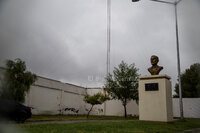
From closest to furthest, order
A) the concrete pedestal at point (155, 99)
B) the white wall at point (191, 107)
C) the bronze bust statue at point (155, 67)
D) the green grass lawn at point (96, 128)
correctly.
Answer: the green grass lawn at point (96, 128) → the concrete pedestal at point (155, 99) → the bronze bust statue at point (155, 67) → the white wall at point (191, 107)

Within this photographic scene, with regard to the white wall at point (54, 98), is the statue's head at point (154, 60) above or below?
above

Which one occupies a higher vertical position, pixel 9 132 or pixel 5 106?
pixel 5 106

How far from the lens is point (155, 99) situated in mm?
9625

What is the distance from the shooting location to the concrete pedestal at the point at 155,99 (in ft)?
30.6

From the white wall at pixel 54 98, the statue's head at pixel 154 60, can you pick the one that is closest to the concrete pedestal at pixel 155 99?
the statue's head at pixel 154 60

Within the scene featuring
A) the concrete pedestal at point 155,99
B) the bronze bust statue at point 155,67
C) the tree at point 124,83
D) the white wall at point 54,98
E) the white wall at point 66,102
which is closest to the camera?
the concrete pedestal at point 155,99

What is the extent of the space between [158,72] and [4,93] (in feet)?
33.0

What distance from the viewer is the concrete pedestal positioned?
9320mm

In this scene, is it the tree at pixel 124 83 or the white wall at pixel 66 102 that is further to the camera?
the tree at pixel 124 83

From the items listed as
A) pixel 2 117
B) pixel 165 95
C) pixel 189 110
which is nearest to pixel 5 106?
pixel 2 117

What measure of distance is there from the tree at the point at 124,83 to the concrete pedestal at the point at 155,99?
8.96 meters

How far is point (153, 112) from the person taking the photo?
959 centimetres

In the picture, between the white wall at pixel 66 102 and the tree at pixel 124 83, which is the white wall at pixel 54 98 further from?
the tree at pixel 124 83

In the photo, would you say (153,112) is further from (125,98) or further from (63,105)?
(63,105)
